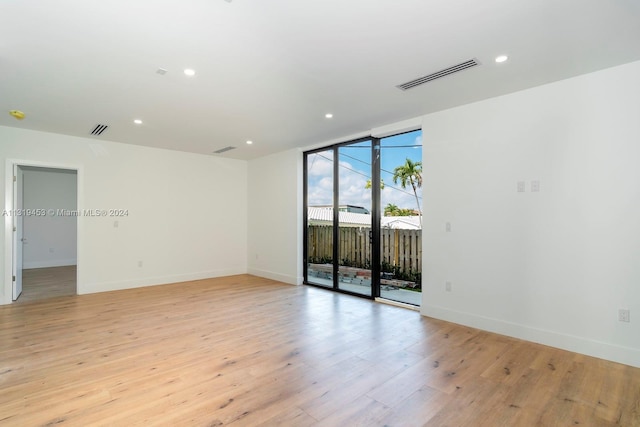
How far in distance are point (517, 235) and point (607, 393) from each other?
1558mm

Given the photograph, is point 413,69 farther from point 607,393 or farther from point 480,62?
point 607,393

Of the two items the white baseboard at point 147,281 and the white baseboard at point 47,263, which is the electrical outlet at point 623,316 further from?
the white baseboard at point 47,263

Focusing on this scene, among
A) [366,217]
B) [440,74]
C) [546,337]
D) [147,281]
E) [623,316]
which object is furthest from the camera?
[147,281]

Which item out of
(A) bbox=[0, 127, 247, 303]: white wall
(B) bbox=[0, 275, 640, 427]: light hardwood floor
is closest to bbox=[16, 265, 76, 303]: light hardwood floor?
(A) bbox=[0, 127, 247, 303]: white wall

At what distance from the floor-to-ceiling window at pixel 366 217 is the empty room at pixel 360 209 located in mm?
37

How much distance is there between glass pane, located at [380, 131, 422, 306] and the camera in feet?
15.0

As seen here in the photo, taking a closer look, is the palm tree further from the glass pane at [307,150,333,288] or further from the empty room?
the glass pane at [307,150,333,288]

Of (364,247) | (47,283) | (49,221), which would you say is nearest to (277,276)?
(364,247)

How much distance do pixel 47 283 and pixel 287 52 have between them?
6.80 meters

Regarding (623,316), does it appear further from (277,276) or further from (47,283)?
(47,283)

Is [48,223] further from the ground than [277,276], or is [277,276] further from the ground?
[48,223]

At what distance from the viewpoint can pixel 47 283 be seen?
19.7 ft

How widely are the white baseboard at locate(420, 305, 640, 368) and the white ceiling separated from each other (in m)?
2.59

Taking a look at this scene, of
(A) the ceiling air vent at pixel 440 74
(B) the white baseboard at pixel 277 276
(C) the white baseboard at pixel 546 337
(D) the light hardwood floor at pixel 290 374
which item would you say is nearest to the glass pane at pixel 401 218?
(C) the white baseboard at pixel 546 337
